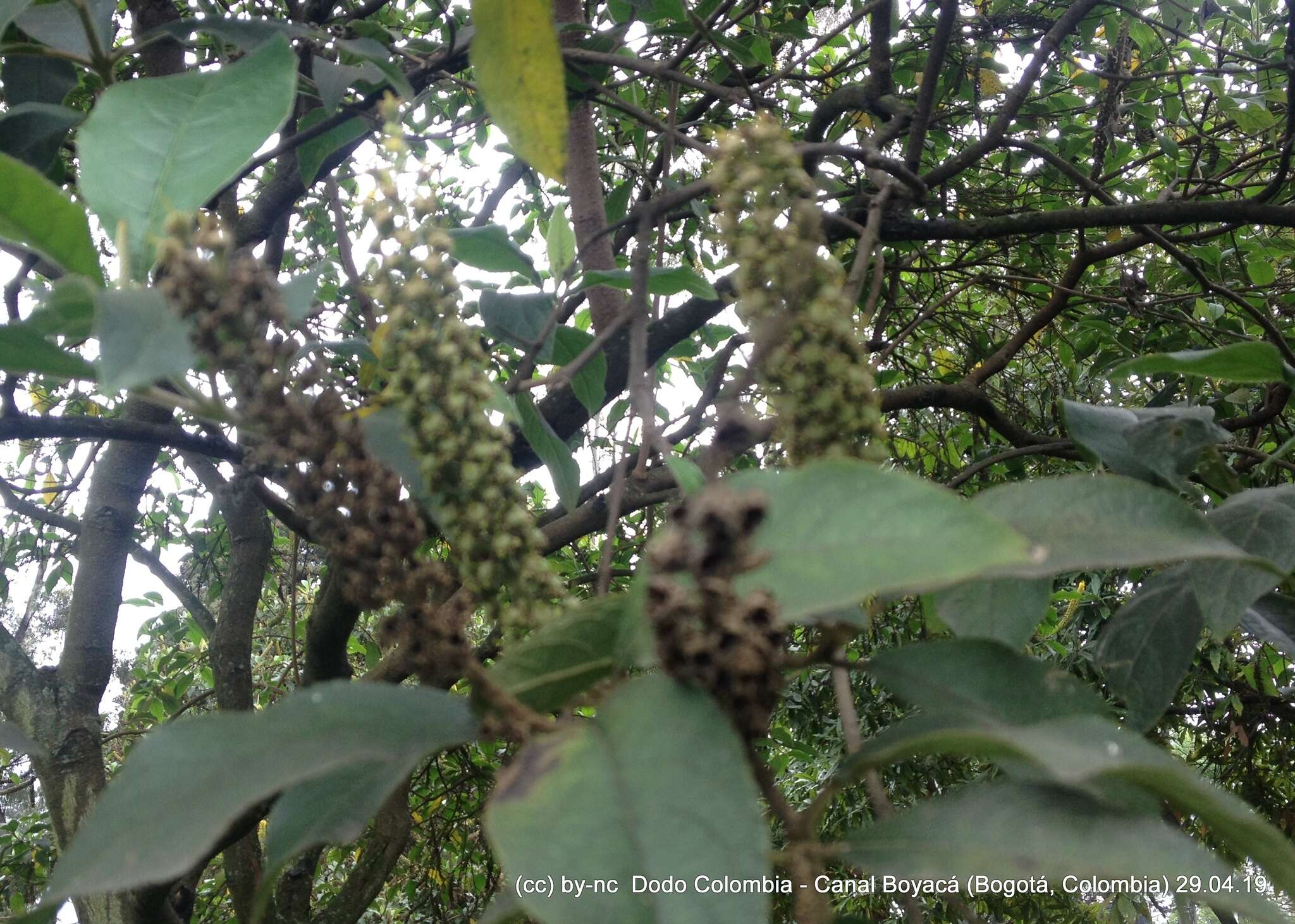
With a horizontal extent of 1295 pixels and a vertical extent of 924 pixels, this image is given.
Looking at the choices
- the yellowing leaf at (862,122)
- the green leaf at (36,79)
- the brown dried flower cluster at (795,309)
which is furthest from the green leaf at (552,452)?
the yellowing leaf at (862,122)

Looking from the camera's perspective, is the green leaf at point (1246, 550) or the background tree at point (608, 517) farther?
the green leaf at point (1246, 550)

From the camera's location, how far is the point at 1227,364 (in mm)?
772

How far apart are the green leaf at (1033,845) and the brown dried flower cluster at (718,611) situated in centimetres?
12

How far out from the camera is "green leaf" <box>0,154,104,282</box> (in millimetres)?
562

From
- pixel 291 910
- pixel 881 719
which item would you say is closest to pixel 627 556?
pixel 881 719

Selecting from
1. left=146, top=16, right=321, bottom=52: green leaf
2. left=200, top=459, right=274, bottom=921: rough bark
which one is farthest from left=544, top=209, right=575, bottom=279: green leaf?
left=200, top=459, right=274, bottom=921: rough bark

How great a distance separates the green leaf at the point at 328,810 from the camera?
51cm

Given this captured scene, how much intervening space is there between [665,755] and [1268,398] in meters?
1.93

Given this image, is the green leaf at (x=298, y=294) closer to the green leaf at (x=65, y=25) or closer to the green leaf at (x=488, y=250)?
the green leaf at (x=488, y=250)

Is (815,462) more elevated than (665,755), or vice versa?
(815,462)

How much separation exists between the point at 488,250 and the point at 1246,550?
0.72 metres

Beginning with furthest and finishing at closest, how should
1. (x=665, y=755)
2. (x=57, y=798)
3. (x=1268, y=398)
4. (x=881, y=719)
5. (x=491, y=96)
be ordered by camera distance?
(x=881, y=719), (x=1268, y=398), (x=57, y=798), (x=491, y=96), (x=665, y=755)

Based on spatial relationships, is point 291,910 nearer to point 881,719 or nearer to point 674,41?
point 881,719

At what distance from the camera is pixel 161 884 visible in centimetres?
126
